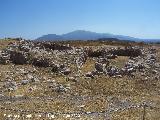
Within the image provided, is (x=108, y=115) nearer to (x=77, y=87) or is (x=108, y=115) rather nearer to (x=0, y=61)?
(x=77, y=87)

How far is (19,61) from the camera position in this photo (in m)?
47.3

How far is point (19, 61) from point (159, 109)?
21.7 m

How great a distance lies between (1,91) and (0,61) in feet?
39.7

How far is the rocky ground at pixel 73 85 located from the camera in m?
Answer: 29.1

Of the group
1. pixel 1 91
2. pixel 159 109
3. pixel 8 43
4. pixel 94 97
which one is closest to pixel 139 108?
pixel 159 109

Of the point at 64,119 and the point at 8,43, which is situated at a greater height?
the point at 8,43

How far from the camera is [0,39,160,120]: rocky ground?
29.1 m

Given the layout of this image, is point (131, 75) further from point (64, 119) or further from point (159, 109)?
point (64, 119)

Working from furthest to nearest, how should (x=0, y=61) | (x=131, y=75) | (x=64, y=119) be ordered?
(x=0, y=61) → (x=131, y=75) → (x=64, y=119)

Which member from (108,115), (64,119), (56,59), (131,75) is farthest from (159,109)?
(56,59)

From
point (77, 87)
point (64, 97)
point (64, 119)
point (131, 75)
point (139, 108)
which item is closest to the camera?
point (64, 119)

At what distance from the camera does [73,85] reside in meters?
37.7

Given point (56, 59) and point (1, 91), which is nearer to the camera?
point (1, 91)

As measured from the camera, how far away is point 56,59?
160 feet
